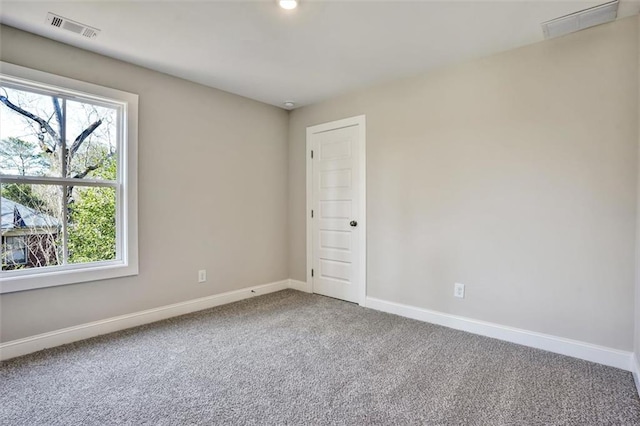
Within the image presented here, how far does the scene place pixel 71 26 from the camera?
2.39 m

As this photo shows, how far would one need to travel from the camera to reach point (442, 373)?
2.22m

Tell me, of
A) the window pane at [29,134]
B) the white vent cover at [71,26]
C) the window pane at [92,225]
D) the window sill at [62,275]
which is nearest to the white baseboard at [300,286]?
the window sill at [62,275]

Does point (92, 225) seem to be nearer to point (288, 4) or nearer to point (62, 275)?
point (62, 275)

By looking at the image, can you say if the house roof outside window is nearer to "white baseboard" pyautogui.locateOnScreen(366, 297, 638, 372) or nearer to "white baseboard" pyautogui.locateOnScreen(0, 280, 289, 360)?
"white baseboard" pyautogui.locateOnScreen(0, 280, 289, 360)

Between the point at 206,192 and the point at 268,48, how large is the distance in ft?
5.48

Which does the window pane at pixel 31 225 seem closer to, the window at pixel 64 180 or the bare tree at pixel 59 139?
the window at pixel 64 180

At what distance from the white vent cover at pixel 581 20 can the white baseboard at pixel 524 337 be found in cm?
233

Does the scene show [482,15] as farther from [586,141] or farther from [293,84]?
[293,84]

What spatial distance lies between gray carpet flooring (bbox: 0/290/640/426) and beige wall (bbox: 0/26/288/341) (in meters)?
0.35

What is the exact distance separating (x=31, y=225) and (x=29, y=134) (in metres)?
0.72

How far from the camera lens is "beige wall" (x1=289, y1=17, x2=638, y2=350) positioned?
7.65ft

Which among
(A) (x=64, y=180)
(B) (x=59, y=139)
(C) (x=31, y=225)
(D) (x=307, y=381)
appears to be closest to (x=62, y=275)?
(C) (x=31, y=225)

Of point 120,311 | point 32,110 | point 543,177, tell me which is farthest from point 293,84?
point 120,311

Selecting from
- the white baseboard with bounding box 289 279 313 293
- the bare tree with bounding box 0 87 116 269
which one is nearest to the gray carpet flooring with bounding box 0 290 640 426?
the bare tree with bounding box 0 87 116 269
